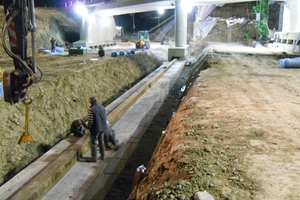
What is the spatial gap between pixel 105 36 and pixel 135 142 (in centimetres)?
3021

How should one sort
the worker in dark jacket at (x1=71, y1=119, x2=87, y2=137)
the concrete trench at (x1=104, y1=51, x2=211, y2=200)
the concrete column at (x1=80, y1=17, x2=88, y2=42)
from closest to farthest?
the concrete trench at (x1=104, y1=51, x2=211, y2=200)
the worker in dark jacket at (x1=71, y1=119, x2=87, y2=137)
the concrete column at (x1=80, y1=17, x2=88, y2=42)

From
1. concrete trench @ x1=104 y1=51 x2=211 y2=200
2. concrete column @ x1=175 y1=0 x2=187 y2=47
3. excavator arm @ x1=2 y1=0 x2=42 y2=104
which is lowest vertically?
concrete trench @ x1=104 y1=51 x2=211 y2=200

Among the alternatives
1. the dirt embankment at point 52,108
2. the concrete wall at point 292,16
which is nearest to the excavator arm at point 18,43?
the dirt embankment at point 52,108

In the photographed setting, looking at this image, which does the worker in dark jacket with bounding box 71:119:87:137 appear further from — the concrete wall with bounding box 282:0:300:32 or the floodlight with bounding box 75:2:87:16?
the floodlight with bounding box 75:2:87:16

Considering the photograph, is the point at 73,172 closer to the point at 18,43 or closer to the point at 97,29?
the point at 18,43

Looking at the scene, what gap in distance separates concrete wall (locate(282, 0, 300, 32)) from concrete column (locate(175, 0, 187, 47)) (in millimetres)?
8264

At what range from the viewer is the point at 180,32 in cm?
2270

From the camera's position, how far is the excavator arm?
4578mm

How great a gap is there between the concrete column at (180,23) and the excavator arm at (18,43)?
19.0 metres

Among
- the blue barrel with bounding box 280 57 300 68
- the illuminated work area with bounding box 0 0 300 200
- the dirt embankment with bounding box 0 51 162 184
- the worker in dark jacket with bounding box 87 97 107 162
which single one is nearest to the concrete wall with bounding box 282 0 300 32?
the illuminated work area with bounding box 0 0 300 200

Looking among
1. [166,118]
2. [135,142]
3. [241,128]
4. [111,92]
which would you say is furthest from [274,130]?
[111,92]

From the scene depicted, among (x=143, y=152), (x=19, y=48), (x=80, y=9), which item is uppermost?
(x=80, y=9)

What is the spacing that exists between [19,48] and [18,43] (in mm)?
88

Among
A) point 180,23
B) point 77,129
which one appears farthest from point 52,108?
→ point 180,23
